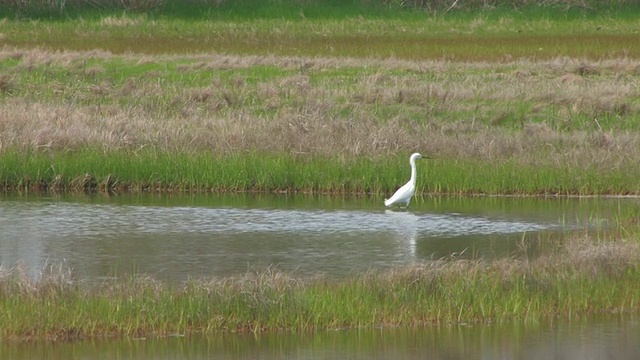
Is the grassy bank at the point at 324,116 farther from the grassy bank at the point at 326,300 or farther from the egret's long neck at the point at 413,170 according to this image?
the grassy bank at the point at 326,300

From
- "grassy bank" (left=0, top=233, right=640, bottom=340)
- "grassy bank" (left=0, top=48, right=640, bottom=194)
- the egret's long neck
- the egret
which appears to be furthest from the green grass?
"grassy bank" (left=0, top=233, right=640, bottom=340)

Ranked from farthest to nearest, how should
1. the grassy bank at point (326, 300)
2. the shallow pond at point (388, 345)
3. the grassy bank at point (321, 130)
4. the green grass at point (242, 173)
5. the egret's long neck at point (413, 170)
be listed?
1. the grassy bank at point (321, 130)
2. the green grass at point (242, 173)
3. the egret's long neck at point (413, 170)
4. the grassy bank at point (326, 300)
5. the shallow pond at point (388, 345)

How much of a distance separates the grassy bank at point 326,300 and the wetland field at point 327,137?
18mm

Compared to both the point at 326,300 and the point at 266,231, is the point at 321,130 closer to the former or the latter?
the point at 266,231

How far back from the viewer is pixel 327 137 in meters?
19.1

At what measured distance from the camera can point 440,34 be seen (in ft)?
114

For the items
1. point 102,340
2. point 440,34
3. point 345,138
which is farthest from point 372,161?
point 440,34

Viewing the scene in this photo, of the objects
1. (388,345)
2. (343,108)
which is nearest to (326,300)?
(388,345)

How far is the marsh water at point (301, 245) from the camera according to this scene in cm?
984

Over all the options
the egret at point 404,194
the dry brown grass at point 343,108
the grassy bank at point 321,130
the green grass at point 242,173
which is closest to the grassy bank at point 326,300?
the egret at point 404,194

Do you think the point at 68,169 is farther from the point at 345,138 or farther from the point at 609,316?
the point at 609,316

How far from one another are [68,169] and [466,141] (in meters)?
6.11

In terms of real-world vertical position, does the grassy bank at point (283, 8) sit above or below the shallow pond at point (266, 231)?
above

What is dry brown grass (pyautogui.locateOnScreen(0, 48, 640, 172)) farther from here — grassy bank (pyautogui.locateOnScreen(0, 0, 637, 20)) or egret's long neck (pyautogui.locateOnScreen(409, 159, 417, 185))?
grassy bank (pyautogui.locateOnScreen(0, 0, 637, 20))
